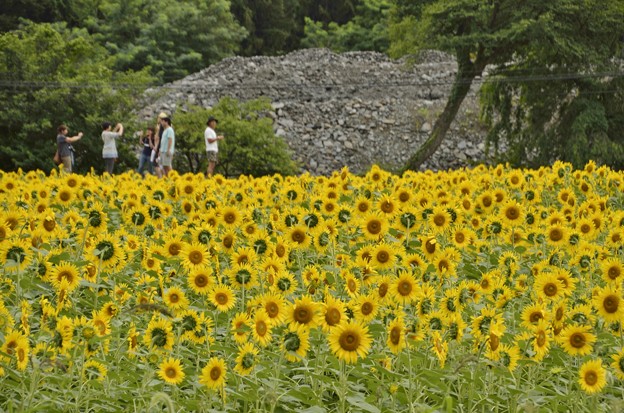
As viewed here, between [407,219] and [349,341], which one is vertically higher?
[407,219]

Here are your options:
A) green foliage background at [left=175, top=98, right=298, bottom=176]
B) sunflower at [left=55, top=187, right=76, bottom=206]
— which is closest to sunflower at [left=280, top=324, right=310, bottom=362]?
sunflower at [left=55, top=187, right=76, bottom=206]

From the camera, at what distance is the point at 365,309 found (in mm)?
2861

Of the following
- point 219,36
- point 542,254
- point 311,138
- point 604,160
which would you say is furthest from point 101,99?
point 542,254

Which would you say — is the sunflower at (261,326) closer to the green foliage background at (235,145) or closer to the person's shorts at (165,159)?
the person's shorts at (165,159)

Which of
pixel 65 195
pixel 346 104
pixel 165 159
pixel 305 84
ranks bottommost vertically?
pixel 165 159

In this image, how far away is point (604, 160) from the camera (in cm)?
1791

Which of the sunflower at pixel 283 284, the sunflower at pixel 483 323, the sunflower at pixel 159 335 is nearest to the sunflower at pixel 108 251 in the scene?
the sunflower at pixel 283 284

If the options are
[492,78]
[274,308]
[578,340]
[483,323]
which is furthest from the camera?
[492,78]

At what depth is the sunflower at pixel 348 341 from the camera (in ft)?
8.08

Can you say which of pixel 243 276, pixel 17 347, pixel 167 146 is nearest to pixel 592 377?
pixel 243 276

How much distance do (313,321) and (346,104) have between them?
25295mm

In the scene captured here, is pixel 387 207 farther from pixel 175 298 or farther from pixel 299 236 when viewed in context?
pixel 175 298

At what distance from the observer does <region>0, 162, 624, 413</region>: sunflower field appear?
8.59 ft

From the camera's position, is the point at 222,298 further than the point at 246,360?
Yes
